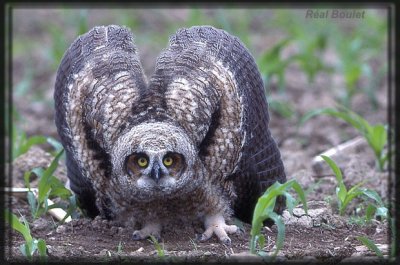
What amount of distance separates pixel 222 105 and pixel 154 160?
703 mm

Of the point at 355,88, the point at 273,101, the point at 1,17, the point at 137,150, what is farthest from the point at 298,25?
the point at 137,150

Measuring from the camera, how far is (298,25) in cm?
1176

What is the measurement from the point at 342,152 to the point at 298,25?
14.1 feet

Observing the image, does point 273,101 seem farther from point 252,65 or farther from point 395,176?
point 252,65

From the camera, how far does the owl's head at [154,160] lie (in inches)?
207

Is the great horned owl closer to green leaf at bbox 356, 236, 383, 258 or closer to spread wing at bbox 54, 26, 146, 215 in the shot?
Answer: spread wing at bbox 54, 26, 146, 215

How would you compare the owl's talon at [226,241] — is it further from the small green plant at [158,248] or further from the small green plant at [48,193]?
the small green plant at [48,193]

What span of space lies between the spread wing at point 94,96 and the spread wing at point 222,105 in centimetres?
20

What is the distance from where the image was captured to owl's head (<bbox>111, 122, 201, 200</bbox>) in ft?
17.2

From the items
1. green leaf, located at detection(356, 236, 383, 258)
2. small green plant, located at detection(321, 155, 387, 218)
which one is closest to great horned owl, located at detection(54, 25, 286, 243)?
small green plant, located at detection(321, 155, 387, 218)

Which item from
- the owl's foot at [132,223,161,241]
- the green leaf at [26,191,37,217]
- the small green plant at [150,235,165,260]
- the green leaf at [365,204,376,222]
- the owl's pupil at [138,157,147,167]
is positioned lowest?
the small green plant at [150,235,165,260]

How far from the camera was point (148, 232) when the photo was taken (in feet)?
19.1

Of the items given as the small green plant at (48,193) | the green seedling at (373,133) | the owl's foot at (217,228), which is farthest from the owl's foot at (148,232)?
the green seedling at (373,133)

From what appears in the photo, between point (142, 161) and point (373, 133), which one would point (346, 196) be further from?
point (142, 161)
